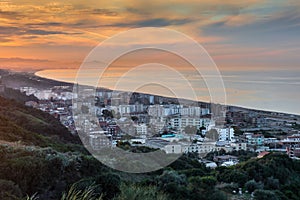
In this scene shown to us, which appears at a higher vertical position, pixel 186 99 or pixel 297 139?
pixel 186 99

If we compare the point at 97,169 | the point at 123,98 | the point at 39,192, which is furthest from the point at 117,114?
the point at 39,192

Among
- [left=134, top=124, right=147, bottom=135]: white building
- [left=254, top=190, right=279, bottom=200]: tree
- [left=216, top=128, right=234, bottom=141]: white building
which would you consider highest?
[left=134, top=124, right=147, bottom=135]: white building

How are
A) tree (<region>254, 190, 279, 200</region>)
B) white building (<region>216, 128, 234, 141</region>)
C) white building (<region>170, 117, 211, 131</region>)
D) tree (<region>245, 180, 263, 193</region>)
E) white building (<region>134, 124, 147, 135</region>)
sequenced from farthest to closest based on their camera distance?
white building (<region>216, 128, 234, 141</region>) → white building (<region>170, 117, 211, 131</region>) → white building (<region>134, 124, 147, 135</region>) → tree (<region>245, 180, 263, 193</region>) → tree (<region>254, 190, 279, 200</region>)

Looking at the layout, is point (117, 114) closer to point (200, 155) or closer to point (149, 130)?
Result: point (149, 130)

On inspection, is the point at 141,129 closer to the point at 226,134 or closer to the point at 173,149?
the point at 173,149

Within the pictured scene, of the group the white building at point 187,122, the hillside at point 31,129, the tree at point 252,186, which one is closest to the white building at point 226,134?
the white building at point 187,122

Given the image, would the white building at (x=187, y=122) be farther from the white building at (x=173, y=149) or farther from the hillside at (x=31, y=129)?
the hillside at (x=31, y=129)

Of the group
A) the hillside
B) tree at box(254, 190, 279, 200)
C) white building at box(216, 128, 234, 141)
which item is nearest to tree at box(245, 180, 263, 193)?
tree at box(254, 190, 279, 200)

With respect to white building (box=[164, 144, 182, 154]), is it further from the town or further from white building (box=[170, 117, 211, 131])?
white building (box=[170, 117, 211, 131])
